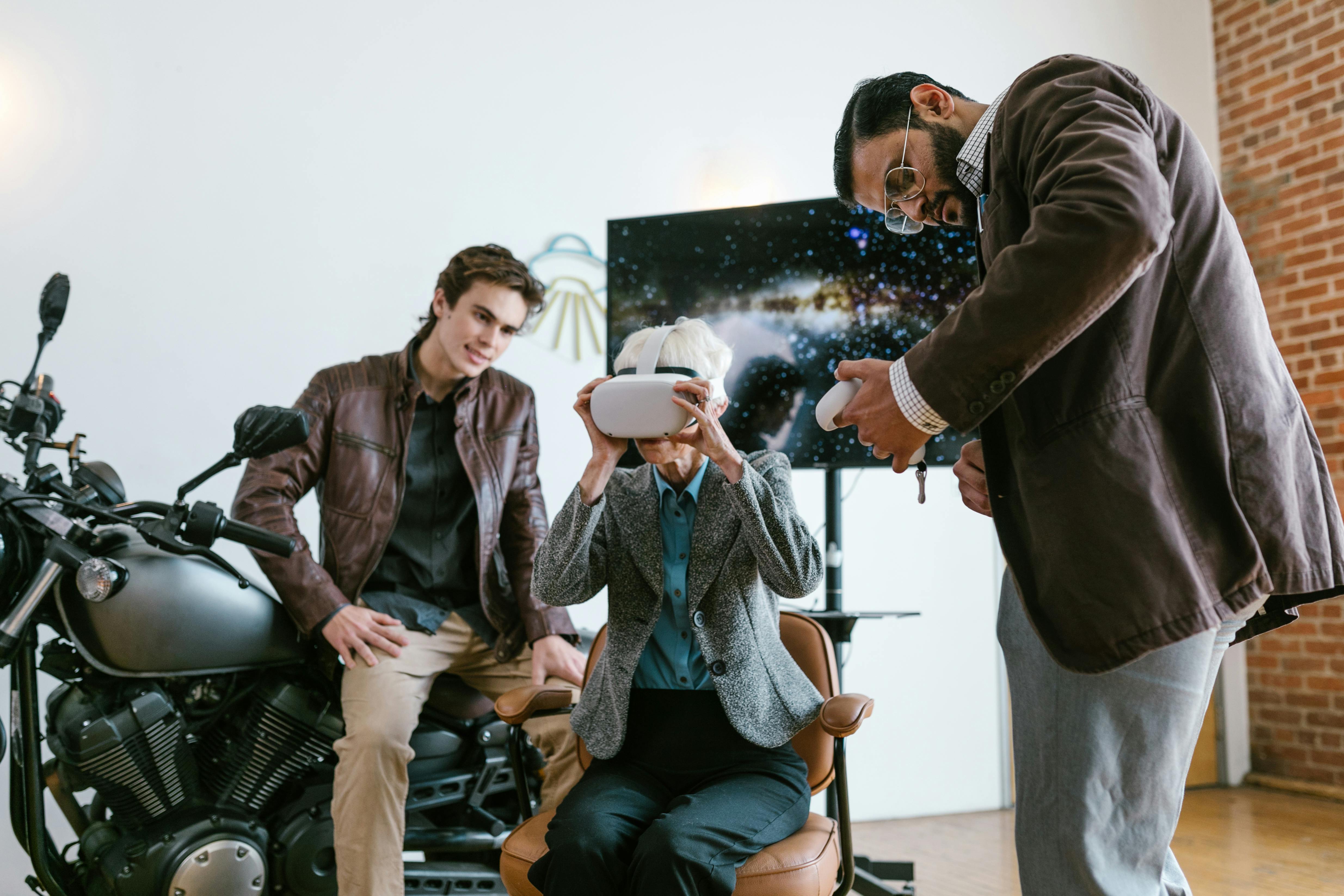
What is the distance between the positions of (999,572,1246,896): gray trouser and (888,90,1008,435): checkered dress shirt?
0.85 feet

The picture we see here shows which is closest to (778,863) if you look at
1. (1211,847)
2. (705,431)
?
(705,431)

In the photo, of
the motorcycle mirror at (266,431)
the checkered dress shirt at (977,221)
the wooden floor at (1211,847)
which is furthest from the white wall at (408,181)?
the checkered dress shirt at (977,221)

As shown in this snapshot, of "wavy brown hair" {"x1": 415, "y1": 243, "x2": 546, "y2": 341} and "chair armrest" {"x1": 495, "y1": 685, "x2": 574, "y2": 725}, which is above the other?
"wavy brown hair" {"x1": 415, "y1": 243, "x2": 546, "y2": 341}

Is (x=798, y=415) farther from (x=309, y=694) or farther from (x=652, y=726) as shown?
(x=309, y=694)

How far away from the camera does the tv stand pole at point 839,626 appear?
2.25 m

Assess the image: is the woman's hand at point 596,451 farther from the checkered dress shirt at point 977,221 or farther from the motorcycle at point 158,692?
the checkered dress shirt at point 977,221

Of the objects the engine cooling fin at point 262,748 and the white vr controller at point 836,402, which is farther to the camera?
the engine cooling fin at point 262,748

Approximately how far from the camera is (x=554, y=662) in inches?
82.7

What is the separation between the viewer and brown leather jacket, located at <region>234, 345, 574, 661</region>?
80.0 inches

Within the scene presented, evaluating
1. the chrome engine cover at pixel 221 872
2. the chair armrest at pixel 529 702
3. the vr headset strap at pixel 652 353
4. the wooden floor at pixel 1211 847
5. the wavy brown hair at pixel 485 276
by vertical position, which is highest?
the wavy brown hair at pixel 485 276

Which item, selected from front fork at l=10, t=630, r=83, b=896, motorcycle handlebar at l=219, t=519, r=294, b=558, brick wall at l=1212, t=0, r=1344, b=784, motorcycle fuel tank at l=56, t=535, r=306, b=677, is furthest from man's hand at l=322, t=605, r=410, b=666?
brick wall at l=1212, t=0, r=1344, b=784

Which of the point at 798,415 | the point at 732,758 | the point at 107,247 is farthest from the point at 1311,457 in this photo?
the point at 107,247

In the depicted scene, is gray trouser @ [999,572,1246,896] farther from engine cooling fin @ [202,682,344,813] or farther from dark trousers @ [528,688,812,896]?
engine cooling fin @ [202,682,344,813]

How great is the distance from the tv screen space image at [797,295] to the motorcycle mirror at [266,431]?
98 centimetres
